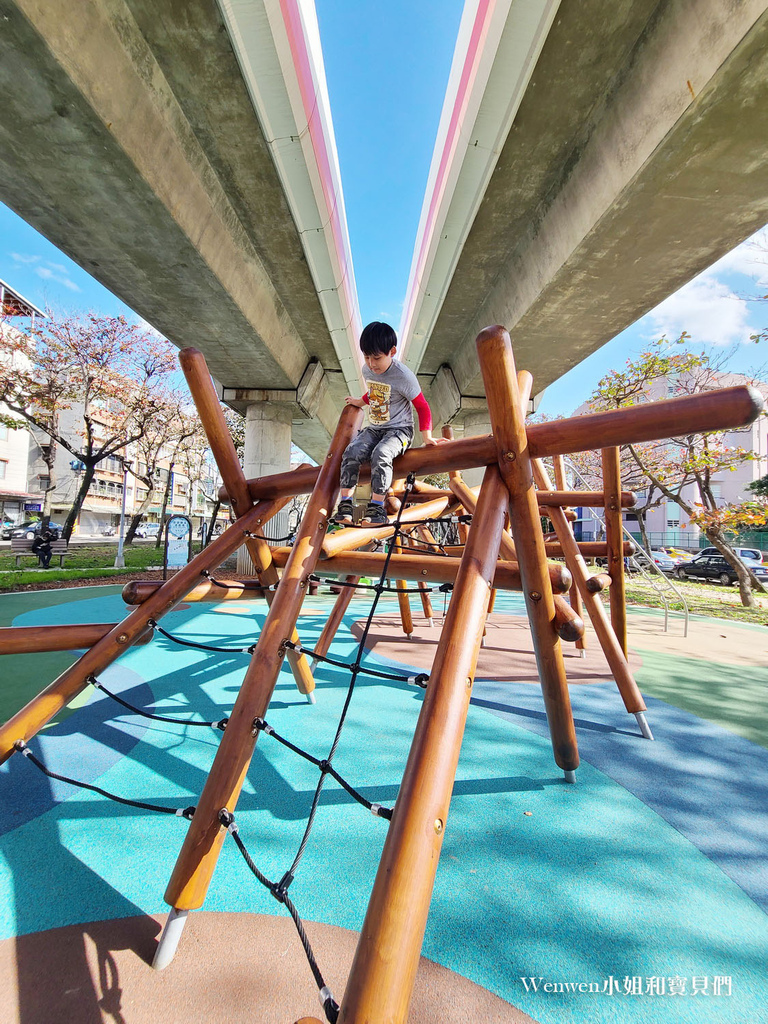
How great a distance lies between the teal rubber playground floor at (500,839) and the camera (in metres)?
1.54

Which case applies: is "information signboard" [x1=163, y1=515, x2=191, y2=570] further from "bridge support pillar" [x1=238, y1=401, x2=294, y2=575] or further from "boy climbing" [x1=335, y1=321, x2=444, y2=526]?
"boy climbing" [x1=335, y1=321, x2=444, y2=526]

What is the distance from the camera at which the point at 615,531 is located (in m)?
3.63

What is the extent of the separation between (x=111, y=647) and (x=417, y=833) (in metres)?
1.49

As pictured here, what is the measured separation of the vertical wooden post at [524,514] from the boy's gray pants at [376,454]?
0.90 m

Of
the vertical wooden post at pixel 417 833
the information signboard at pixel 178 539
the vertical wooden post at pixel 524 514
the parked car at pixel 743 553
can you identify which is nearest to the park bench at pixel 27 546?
the information signboard at pixel 178 539

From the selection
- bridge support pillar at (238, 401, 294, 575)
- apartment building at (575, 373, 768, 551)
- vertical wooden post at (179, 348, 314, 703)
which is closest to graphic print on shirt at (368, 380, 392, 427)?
vertical wooden post at (179, 348, 314, 703)

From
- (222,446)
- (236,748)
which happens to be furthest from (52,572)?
(236,748)

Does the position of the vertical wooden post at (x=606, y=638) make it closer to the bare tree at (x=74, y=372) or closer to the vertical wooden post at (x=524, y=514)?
the vertical wooden post at (x=524, y=514)

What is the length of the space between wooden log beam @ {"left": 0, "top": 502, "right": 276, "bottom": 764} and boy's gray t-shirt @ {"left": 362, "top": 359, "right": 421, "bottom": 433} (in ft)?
3.40

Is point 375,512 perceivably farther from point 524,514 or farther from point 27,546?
point 27,546

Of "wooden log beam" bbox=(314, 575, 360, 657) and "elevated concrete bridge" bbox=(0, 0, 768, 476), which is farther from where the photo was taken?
"wooden log beam" bbox=(314, 575, 360, 657)

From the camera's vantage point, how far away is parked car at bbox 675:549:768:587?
60.7 ft

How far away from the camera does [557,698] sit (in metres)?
2.18

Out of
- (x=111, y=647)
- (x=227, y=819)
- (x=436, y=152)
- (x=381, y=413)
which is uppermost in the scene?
(x=436, y=152)
